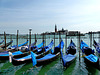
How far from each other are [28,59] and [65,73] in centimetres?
317

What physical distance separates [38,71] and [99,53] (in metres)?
8.01

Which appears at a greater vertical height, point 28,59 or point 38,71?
point 28,59

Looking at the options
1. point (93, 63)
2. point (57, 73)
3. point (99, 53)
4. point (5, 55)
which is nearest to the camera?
point (93, 63)

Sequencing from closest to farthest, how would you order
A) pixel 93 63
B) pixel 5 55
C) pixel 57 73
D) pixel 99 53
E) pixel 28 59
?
pixel 93 63, pixel 57 73, pixel 28 59, pixel 5 55, pixel 99 53

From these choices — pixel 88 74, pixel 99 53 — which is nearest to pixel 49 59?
pixel 88 74

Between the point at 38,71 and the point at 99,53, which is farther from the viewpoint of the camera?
the point at 99,53

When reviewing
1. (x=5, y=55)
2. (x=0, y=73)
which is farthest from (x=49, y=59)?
(x=5, y=55)

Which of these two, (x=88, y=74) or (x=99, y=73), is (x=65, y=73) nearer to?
(x=88, y=74)

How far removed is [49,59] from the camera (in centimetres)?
837

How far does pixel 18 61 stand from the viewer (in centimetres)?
734

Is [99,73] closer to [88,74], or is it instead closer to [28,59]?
[88,74]

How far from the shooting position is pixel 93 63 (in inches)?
257

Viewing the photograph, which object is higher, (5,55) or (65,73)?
(5,55)

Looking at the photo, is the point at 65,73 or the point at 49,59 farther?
the point at 49,59
